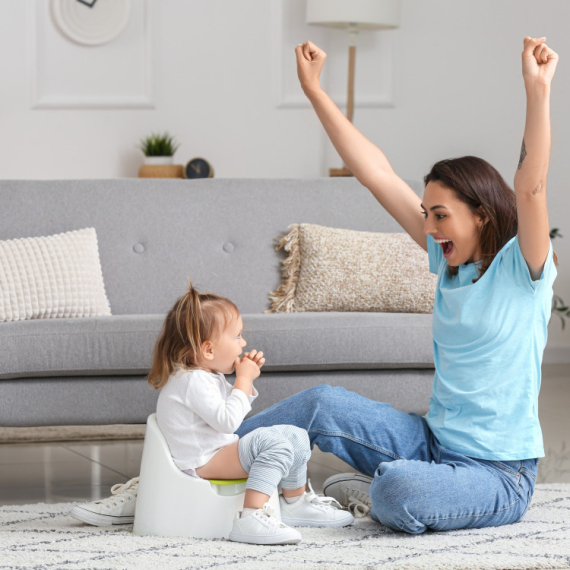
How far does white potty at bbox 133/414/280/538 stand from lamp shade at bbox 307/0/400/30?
9.09 ft

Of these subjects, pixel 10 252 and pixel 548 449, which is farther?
pixel 548 449

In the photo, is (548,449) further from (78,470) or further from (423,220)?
(78,470)

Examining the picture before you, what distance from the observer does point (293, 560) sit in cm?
142

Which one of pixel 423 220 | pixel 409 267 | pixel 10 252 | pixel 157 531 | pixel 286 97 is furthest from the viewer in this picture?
pixel 286 97

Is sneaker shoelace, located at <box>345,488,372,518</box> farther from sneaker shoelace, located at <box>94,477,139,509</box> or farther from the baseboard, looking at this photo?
the baseboard

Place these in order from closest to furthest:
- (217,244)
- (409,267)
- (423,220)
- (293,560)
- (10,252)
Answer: (293,560) < (423,220) < (10,252) < (409,267) < (217,244)

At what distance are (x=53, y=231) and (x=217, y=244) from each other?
20.6 inches

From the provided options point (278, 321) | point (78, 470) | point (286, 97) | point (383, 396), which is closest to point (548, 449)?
point (383, 396)

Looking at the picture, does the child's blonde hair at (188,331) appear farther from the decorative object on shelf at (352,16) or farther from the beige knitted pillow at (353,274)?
the decorative object on shelf at (352,16)

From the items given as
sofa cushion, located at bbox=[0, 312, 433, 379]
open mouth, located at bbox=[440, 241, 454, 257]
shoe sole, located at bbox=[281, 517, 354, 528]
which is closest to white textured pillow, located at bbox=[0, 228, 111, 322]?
sofa cushion, located at bbox=[0, 312, 433, 379]

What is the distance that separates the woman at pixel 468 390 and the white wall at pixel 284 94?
8.06ft

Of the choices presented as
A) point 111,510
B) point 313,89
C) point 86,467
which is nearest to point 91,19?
point 86,467

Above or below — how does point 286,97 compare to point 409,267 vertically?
above

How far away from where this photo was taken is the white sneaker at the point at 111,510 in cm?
167
